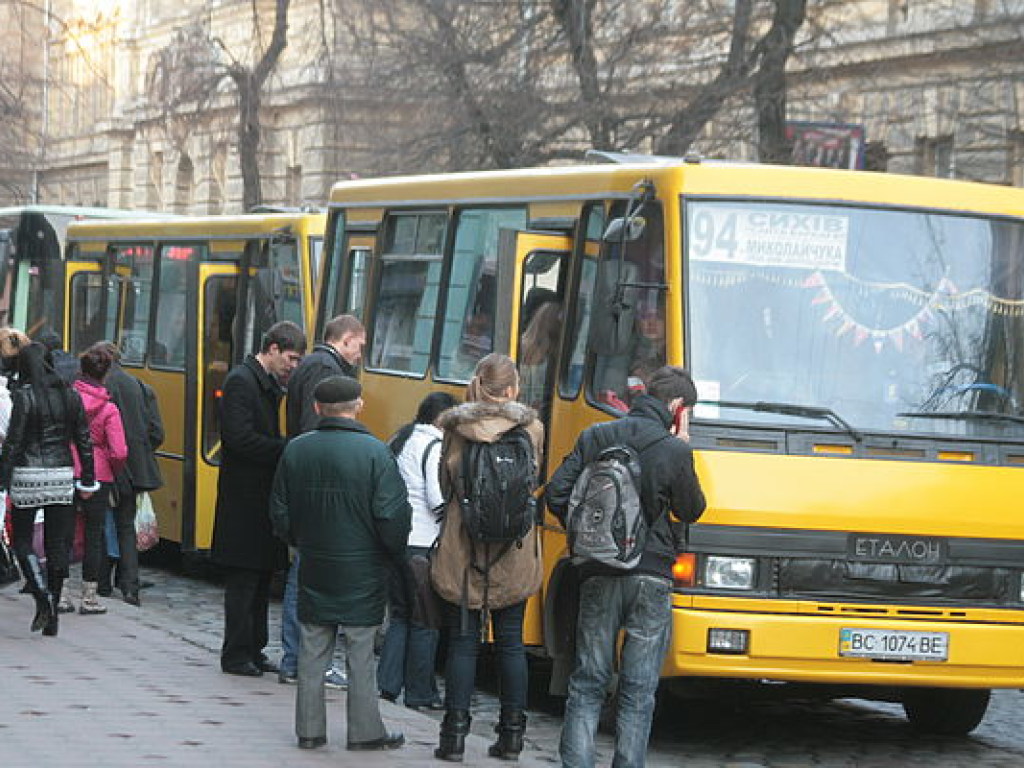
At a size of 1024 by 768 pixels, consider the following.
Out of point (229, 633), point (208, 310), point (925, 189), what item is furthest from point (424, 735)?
point (208, 310)

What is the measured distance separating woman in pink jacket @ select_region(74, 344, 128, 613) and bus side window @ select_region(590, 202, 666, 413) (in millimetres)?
4641

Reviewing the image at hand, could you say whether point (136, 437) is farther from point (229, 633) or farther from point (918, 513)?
point (918, 513)

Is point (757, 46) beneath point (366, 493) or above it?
above

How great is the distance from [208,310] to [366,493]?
9467 millimetres

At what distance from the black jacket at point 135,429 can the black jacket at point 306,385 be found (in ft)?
13.7

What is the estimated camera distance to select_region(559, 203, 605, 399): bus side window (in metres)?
11.8

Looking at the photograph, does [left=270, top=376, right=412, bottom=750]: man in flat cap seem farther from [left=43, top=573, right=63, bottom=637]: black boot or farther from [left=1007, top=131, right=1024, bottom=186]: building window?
[left=1007, top=131, right=1024, bottom=186]: building window

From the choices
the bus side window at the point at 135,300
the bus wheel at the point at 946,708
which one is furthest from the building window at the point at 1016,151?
the bus wheel at the point at 946,708

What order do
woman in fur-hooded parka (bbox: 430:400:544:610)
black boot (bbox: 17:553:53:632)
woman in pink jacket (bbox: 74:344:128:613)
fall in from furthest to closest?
woman in pink jacket (bbox: 74:344:128:613)
black boot (bbox: 17:553:53:632)
woman in fur-hooded parka (bbox: 430:400:544:610)

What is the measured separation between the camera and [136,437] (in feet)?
53.0

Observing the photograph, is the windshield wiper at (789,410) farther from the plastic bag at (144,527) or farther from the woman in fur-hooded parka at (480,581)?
the plastic bag at (144,527)

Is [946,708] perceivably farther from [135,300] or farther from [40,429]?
[135,300]

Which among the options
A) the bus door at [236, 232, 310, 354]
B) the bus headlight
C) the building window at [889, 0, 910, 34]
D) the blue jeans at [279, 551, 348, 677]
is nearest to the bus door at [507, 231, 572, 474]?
the blue jeans at [279, 551, 348, 677]

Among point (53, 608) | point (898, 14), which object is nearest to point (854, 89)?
point (898, 14)
